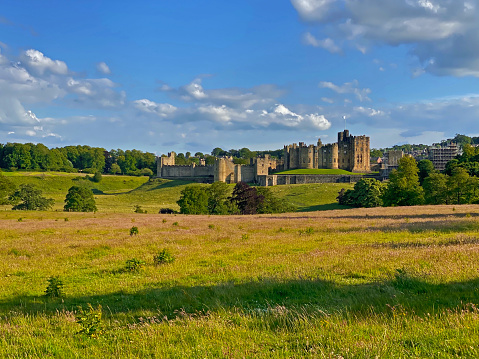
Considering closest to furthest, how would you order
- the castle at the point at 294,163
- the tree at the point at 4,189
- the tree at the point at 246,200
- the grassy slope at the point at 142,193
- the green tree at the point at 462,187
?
1. the green tree at the point at 462,187
2. the tree at the point at 246,200
3. the tree at the point at 4,189
4. the grassy slope at the point at 142,193
5. the castle at the point at 294,163

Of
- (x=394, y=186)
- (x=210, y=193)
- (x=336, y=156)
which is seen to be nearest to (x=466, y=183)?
(x=394, y=186)

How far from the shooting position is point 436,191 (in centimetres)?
6088

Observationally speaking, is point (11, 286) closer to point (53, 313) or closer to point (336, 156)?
point (53, 313)

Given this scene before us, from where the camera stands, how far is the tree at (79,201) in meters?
67.2

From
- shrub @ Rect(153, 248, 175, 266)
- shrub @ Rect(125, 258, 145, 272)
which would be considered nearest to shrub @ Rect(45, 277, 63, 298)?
shrub @ Rect(125, 258, 145, 272)

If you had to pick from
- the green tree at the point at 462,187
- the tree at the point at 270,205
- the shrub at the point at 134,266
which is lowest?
the tree at the point at 270,205

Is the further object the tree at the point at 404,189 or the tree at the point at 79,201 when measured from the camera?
the tree at the point at 79,201

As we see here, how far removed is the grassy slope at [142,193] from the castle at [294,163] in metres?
14.0

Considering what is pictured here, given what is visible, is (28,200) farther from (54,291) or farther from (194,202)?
(54,291)

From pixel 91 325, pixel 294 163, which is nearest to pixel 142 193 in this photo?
pixel 294 163

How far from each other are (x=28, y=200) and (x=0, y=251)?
199 feet

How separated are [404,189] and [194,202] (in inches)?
1385

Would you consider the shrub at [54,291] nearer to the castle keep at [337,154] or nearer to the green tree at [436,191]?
the green tree at [436,191]

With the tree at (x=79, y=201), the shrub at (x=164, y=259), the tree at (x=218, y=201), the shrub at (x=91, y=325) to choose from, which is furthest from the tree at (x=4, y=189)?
the shrub at (x=91, y=325)
